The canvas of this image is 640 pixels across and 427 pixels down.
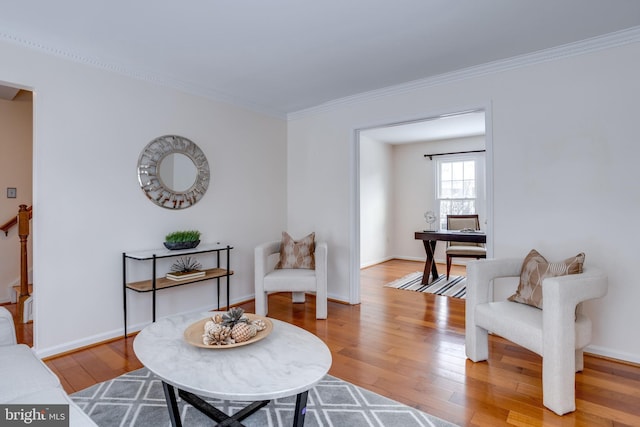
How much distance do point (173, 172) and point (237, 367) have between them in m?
2.40

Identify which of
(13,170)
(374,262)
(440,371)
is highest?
(13,170)

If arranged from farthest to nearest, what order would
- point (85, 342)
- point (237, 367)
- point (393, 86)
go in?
1. point (393, 86)
2. point (85, 342)
3. point (237, 367)

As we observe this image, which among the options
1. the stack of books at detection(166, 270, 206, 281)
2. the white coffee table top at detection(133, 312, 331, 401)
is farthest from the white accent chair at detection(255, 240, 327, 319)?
the white coffee table top at detection(133, 312, 331, 401)

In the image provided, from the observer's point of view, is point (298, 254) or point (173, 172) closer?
point (173, 172)

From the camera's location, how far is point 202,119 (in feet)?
12.1

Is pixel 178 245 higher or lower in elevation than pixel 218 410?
higher

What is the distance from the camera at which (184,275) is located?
3.22 m

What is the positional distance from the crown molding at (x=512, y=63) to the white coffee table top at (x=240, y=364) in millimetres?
2688

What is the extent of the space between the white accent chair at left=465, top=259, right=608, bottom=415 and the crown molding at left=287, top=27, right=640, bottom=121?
5.56ft

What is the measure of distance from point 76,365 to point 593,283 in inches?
135

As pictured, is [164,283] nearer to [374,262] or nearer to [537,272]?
[537,272]

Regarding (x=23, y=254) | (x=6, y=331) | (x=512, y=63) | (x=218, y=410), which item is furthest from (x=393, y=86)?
(x=23, y=254)

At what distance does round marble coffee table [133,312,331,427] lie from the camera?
139 centimetres

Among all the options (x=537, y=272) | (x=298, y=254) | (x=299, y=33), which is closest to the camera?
(x=537, y=272)
